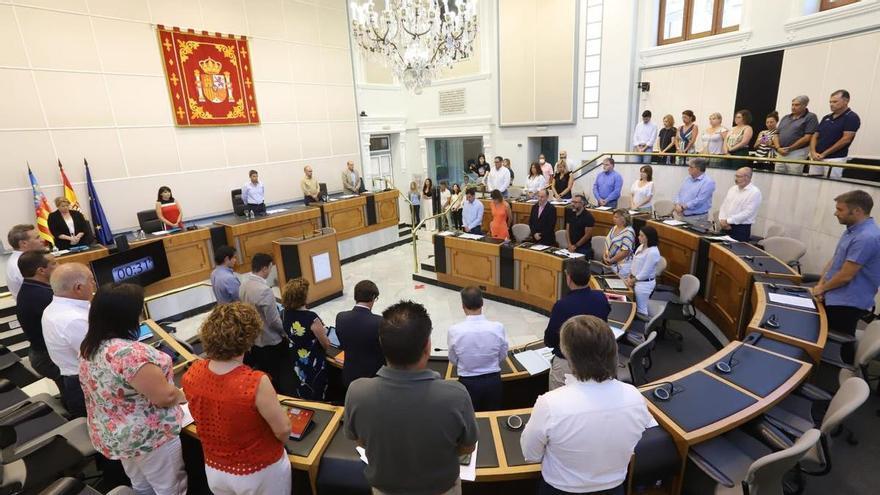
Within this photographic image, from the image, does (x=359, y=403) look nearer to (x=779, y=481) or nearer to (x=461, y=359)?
(x=461, y=359)

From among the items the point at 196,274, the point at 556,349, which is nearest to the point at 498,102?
the point at 196,274

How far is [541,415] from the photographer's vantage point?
5.24 feet

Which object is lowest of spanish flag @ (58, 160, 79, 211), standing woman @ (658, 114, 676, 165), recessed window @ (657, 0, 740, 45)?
spanish flag @ (58, 160, 79, 211)

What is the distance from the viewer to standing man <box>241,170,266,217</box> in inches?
326

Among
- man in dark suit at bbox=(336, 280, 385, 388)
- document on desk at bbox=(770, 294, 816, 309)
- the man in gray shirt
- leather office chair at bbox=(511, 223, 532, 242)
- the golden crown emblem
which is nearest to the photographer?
the man in gray shirt

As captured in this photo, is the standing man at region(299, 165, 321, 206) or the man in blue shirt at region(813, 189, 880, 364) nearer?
the man in blue shirt at region(813, 189, 880, 364)

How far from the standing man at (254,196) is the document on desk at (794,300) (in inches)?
323

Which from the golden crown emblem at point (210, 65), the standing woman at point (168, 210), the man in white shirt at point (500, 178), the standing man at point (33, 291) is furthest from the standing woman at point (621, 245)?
the golden crown emblem at point (210, 65)

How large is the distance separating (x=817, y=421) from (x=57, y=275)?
4.68m

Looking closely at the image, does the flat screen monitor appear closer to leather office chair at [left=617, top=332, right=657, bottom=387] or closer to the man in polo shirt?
leather office chair at [left=617, top=332, right=657, bottom=387]

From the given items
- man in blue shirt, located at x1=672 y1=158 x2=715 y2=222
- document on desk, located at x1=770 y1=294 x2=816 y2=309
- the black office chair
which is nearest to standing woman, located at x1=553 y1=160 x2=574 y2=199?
man in blue shirt, located at x1=672 y1=158 x2=715 y2=222

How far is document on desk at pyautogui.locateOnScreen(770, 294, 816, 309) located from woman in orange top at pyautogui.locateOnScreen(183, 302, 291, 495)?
3989 millimetres

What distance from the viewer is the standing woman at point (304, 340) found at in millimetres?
3041

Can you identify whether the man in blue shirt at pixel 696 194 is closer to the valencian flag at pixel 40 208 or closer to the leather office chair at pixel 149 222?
the leather office chair at pixel 149 222
